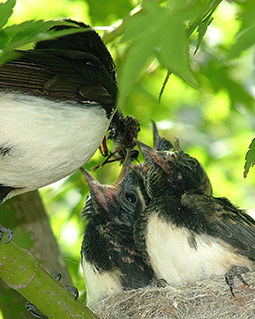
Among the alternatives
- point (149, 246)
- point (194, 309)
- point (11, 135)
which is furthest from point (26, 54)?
point (194, 309)

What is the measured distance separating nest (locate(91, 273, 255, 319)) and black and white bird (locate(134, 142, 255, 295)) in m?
0.06

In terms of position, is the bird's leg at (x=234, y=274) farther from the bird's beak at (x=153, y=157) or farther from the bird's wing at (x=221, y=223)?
the bird's beak at (x=153, y=157)

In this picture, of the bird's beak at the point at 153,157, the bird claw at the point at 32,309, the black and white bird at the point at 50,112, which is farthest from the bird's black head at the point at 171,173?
the bird claw at the point at 32,309

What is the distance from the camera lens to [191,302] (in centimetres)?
236

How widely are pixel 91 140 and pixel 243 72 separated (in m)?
1.04

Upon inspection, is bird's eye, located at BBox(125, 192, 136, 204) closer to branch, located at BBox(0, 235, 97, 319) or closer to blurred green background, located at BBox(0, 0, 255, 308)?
blurred green background, located at BBox(0, 0, 255, 308)

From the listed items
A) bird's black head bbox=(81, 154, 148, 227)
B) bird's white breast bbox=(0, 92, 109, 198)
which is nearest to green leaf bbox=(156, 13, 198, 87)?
bird's white breast bbox=(0, 92, 109, 198)

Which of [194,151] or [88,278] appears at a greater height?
[88,278]

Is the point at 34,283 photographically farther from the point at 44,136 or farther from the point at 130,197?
the point at 130,197

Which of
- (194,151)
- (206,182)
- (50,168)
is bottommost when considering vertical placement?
(194,151)

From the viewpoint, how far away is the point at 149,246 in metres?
Result: 2.57

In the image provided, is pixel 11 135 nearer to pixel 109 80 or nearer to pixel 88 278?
pixel 109 80

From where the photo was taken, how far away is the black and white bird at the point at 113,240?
2691 millimetres

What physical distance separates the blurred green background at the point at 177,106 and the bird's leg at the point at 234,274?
753 millimetres
